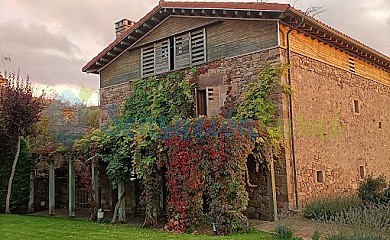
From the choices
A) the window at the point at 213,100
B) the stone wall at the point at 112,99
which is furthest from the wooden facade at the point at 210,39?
the window at the point at 213,100

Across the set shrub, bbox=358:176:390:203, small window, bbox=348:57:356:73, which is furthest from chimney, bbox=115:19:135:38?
shrub, bbox=358:176:390:203

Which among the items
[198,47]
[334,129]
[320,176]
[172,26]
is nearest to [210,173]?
[320,176]

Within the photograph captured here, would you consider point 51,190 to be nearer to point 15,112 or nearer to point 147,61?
point 15,112

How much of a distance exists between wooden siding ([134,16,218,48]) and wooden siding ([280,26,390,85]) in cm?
277

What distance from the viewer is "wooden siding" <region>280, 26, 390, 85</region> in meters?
12.7

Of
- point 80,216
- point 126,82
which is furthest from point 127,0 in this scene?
point 80,216

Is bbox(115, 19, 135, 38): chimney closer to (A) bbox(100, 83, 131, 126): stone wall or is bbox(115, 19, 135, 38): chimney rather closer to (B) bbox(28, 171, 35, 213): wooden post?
(A) bbox(100, 83, 131, 126): stone wall

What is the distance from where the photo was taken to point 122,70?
54.6 feet

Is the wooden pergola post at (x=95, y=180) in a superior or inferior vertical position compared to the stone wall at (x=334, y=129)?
inferior

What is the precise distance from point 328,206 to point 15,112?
10.9 metres

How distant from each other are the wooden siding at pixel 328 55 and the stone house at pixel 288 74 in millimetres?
39

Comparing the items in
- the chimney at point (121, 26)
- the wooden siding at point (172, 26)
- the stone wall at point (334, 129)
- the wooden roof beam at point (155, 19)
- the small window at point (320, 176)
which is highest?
the chimney at point (121, 26)

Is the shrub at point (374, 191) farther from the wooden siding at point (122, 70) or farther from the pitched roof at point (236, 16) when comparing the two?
the wooden siding at point (122, 70)

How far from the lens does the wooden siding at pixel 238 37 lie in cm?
1230
